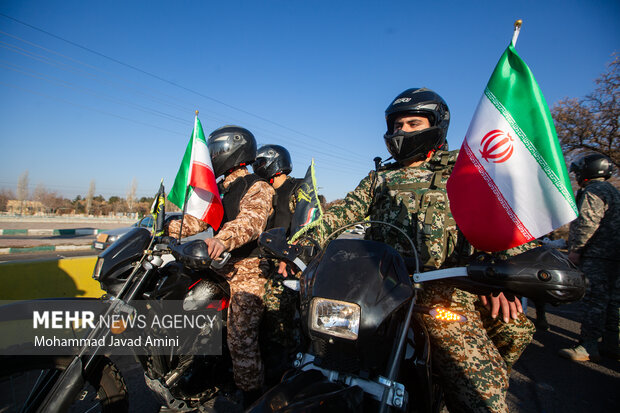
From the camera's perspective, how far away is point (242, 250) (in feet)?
9.32

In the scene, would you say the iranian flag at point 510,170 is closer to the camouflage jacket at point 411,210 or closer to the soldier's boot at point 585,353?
the camouflage jacket at point 411,210

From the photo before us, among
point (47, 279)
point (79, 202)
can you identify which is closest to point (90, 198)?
point (79, 202)

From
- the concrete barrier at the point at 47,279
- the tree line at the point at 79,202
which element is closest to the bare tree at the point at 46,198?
Answer: the tree line at the point at 79,202

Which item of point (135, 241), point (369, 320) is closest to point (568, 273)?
point (369, 320)

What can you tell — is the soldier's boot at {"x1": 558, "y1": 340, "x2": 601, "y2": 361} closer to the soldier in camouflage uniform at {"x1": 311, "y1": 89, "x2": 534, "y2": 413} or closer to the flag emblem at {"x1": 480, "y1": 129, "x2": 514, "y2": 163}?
the soldier in camouflage uniform at {"x1": 311, "y1": 89, "x2": 534, "y2": 413}

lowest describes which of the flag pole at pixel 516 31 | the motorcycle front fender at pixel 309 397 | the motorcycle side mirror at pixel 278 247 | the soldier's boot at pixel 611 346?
the soldier's boot at pixel 611 346

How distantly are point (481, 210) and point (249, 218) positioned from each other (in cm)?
169

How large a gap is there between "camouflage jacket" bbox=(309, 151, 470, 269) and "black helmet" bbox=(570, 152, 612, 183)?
338cm

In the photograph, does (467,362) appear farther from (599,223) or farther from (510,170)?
(599,223)

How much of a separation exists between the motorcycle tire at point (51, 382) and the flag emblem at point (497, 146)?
2.41 metres

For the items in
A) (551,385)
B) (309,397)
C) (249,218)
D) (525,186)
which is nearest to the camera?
(309,397)

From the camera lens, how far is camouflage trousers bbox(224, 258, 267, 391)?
2316mm

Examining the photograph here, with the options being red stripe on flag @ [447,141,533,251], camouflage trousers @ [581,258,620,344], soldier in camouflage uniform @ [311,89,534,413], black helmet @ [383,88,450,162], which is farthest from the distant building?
camouflage trousers @ [581,258,620,344]

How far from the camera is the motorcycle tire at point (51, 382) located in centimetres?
171
